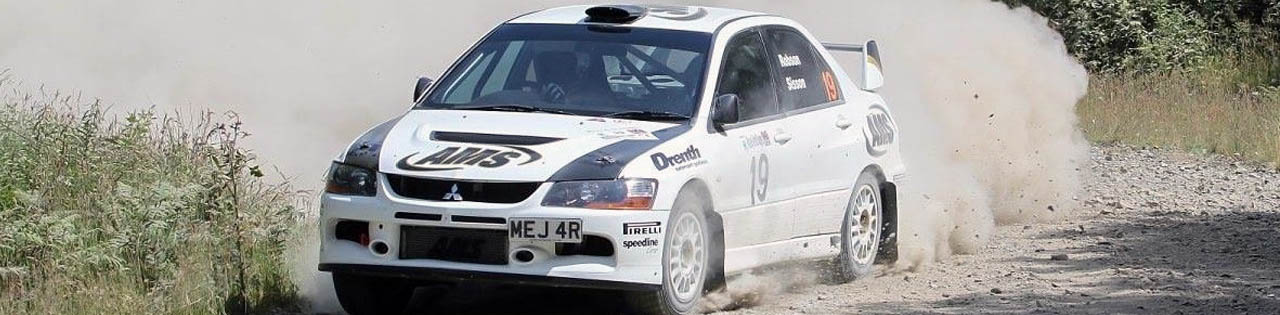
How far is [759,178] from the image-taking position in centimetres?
1001

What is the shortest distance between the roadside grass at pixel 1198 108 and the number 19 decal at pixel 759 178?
969cm

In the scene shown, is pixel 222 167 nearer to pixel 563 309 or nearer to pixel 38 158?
pixel 38 158

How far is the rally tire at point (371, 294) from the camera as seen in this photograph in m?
9.27

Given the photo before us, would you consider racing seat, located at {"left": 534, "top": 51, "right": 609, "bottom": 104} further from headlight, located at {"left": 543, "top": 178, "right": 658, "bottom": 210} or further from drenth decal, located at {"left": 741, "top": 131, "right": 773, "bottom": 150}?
headlight, located at {"left": 543, "top": 178, "right": 658, "bottom": 210}

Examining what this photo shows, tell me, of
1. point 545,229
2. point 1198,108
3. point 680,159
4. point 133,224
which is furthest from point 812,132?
point 1198,108

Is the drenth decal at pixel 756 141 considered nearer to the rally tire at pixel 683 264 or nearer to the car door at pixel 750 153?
the car door at pixel 750 153

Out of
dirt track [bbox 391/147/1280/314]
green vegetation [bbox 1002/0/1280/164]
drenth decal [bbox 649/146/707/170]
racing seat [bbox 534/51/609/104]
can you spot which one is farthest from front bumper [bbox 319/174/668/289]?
green vegetation [bbox 1002/0/1280/164]

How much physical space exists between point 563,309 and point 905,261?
2.71 m

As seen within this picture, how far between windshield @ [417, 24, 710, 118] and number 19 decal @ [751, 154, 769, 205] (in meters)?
0.43

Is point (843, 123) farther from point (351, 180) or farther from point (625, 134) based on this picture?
point (351, 180)

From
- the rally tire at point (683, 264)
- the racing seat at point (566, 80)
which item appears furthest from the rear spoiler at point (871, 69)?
the rally tire at point (683, 264)

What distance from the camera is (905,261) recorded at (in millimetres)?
11844

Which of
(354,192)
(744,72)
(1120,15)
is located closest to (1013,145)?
(744,72)

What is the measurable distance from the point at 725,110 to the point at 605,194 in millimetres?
1100
